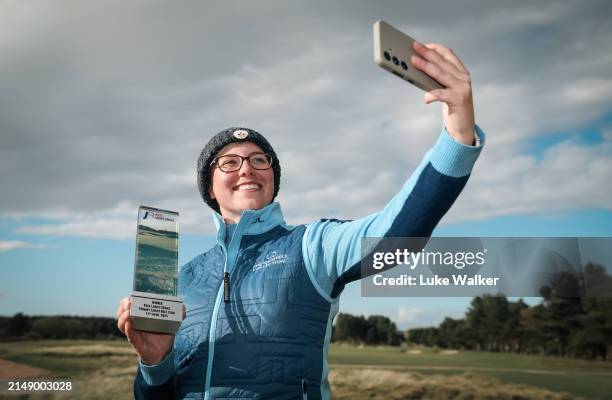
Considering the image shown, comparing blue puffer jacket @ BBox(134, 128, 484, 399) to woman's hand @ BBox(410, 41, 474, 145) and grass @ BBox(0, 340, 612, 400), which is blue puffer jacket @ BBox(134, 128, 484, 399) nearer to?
woman's hand @ BBox(410, 41, 474, 145)

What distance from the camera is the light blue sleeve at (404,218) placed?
2.26 meters

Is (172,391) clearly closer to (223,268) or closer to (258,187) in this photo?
(223,268)

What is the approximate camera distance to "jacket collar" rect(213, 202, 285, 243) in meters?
3.31

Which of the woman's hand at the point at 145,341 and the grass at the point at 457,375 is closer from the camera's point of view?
the woman's hand at the point at 145,341

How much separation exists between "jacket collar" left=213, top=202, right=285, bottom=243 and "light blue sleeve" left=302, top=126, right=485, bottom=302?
424mm

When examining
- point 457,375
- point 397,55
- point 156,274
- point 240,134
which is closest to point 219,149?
point 240,134

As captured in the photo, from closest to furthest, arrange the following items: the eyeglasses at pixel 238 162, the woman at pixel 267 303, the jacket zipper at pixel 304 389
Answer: the woman at pixel 267 303 → the jacket zipper at pixel 304 389 → the eyeglasses at pixel 238 162

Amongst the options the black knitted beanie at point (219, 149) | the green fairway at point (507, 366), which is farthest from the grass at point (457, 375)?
the black knitted beanie at point (219, 149)

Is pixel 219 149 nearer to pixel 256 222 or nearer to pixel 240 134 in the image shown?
pixel 240 134

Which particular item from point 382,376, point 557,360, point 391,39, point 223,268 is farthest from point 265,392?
point 557,360

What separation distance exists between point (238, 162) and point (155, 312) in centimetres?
114

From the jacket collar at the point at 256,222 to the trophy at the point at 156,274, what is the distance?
0.27 metres

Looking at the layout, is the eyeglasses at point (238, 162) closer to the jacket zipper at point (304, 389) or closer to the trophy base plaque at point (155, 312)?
the trophy base plaque at point (155, 312)

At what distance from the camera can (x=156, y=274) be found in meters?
3.06
